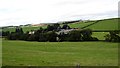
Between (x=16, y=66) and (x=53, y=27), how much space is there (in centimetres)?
6347

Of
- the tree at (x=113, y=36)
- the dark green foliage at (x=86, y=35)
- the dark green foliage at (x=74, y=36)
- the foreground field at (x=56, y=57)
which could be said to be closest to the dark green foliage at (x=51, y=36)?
the dark green foliage at (x=74, y=36)

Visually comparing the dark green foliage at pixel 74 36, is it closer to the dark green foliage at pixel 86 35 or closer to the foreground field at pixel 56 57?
the dark green foliage at pixel 86 35

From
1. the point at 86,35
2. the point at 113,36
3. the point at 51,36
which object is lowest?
the point at 113,36

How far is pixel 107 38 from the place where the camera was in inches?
2499

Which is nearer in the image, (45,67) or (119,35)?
(45,67)

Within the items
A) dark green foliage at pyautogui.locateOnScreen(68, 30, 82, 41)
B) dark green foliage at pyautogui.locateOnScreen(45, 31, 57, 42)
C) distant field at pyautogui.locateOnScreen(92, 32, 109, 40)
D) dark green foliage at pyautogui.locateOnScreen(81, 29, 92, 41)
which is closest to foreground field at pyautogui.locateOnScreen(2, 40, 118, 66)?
distant field at pyautogui.locateOnScreen(92, 32, 109, 40)

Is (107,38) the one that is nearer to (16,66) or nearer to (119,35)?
(119,35)

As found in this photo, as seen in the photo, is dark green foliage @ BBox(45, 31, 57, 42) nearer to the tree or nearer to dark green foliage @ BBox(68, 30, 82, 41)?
dark green foliage @ BBox(68, 30, 82, 41)

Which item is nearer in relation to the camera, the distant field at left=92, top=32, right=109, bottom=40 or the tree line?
the tree line

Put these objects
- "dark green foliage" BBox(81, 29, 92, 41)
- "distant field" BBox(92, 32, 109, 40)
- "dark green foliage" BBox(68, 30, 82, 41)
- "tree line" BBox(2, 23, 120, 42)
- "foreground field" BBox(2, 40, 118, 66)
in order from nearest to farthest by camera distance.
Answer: "foreground field" BBox(2, 40, 118, 66) < "tree line" BBox(2, 23, 120, 42) < "distant field" BBox(92, 32, 109, 40) < "dark green foliage" BBox(81, 29, 92, 41) < "dark green foliage" BBox(68, 30, 82, 41)

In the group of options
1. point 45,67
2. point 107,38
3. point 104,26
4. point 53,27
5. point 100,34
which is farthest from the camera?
point 53,27

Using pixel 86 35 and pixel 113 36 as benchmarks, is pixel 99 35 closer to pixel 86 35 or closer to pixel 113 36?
pixel 86 35

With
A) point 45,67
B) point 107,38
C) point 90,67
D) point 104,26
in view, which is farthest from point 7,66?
point 104,26

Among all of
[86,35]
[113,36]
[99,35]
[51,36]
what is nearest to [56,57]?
[113,36]
